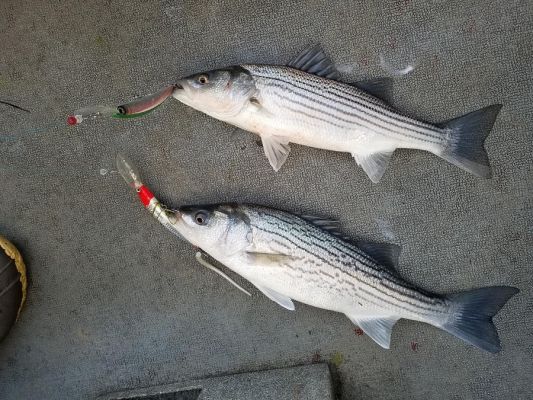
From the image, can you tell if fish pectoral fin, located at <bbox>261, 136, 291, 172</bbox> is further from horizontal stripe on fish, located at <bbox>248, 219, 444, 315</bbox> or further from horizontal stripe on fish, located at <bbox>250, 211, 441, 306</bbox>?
horizontal stripe on fish, located at <bbox>248, 219, 444, 315</bbox>

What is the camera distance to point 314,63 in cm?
310

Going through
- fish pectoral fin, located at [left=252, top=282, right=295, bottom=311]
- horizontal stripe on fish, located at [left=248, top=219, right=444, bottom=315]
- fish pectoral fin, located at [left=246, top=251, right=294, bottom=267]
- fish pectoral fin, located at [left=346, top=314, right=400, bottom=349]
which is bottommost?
fish pectoral fin, located at [left=346, top=314, right=400, bottom=349]

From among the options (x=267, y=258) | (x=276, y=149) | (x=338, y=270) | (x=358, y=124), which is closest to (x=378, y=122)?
(x=358, y=124)

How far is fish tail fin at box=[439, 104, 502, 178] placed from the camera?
9.74ft

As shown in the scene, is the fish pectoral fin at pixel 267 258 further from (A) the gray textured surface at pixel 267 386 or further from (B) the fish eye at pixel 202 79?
(B) the fish eye at pixel 202 79

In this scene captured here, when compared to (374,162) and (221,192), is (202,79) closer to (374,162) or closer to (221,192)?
(221,192)

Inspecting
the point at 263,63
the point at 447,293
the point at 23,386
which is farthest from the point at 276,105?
the point at 23,386

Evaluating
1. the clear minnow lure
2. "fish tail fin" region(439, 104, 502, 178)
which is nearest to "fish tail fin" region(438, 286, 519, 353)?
"fish tail fin" region(439, 104, 502, 178)

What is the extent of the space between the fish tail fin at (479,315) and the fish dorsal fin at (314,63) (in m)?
1.70

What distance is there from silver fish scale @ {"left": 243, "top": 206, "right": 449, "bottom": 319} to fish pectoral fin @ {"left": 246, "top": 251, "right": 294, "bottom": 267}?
30 mm

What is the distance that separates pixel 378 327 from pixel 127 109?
2.22 m

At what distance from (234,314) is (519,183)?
2175 mm

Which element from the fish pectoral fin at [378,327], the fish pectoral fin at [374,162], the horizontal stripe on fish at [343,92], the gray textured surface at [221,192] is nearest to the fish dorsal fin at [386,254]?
the gray textured surface at [221,192]

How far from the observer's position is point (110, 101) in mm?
3371
